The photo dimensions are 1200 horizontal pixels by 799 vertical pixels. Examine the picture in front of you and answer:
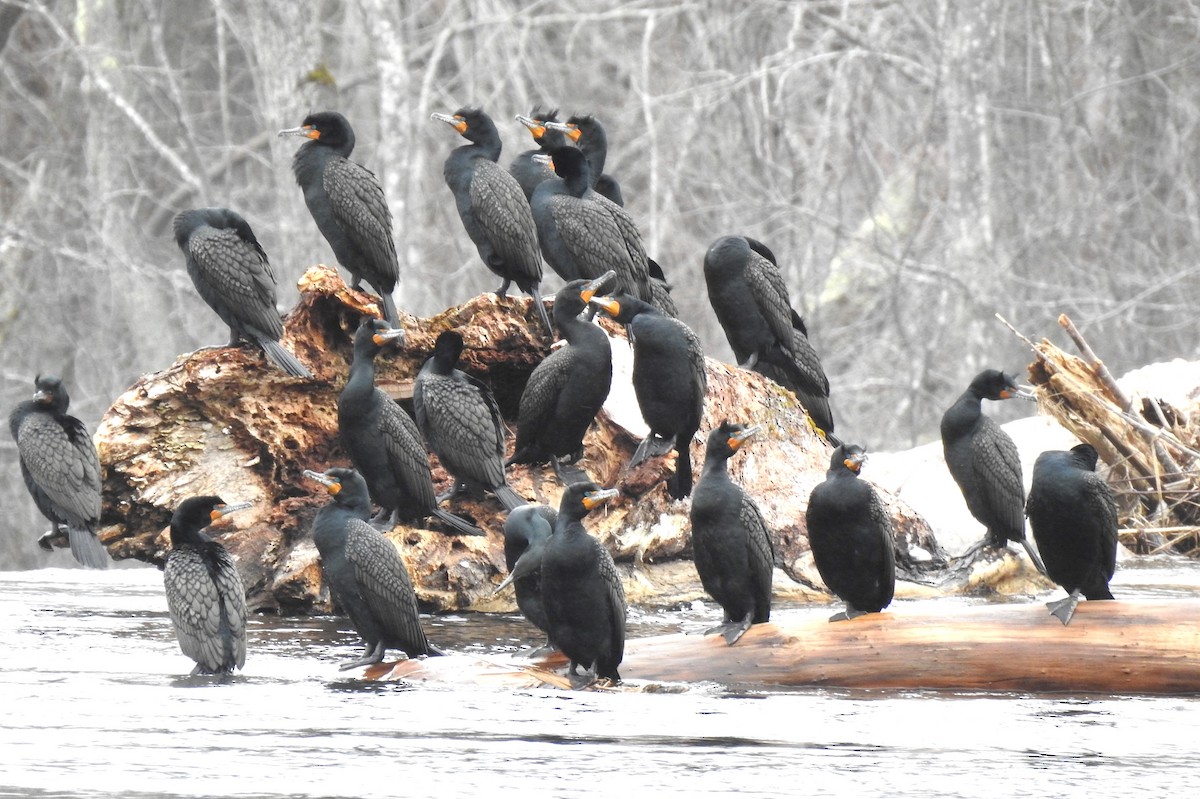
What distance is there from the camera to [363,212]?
8.66m

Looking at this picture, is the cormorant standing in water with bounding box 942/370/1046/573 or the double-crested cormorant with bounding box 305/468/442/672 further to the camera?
the cormorant standing in water with bounding box 942/370/1046/573

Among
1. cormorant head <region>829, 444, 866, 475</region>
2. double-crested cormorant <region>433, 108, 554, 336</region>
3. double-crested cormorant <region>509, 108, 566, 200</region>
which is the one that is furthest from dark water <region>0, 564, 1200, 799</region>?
double-crested cormorant <region>509, 108, 566, 200</region>

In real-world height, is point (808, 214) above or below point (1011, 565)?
above

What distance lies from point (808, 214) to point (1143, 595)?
779 cm

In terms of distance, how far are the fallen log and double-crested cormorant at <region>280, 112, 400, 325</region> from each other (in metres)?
2.60

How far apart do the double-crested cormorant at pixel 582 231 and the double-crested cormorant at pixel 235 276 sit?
148 cm

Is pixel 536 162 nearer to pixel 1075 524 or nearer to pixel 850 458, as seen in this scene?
pixel 850 458

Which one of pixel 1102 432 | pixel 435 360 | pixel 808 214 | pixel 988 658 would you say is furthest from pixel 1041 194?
pixel 988 658

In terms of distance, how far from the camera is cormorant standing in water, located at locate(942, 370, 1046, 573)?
835cm

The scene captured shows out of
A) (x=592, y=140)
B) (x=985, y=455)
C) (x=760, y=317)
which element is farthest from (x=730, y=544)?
(x=592, y=140)

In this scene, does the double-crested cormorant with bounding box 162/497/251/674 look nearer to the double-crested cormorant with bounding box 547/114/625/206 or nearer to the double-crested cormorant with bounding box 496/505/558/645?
the double-crested cormorant with bounding box 496/505/558/645

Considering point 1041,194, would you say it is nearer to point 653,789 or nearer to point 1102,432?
point 1102,432

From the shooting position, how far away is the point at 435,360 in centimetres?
809

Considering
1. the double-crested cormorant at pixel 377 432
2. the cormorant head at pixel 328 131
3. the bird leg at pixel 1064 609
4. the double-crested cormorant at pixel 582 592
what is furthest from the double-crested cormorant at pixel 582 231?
the bird leg at pixel 1064 609
